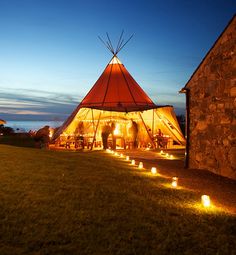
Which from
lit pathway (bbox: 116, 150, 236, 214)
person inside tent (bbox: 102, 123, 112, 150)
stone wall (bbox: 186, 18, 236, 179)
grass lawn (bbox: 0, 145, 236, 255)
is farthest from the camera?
person inside tent (bbox: 102, 123, 112, 150)

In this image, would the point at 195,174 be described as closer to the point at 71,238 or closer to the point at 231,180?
the point at 231,180

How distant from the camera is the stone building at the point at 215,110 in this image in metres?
7.33

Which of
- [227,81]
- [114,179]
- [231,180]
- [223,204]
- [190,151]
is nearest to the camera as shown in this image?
[223,204]

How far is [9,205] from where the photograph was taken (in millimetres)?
4332

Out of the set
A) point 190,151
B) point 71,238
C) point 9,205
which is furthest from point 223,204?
point 190,151

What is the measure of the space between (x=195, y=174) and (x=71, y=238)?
507 centimetres

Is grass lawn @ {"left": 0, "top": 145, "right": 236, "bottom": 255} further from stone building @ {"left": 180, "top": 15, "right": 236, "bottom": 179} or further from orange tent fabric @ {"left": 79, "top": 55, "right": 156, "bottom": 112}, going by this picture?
orange tent fabric @ {"left": 79, "top": 55, "right": 156, "bottom": 112}

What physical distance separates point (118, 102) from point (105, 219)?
12808 millimetres

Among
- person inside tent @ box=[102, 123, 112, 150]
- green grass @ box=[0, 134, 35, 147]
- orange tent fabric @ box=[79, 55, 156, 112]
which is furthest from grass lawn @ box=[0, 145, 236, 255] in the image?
green grass @ box=[0, 134, 35, 147]

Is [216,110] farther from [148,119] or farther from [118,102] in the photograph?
[148,119]

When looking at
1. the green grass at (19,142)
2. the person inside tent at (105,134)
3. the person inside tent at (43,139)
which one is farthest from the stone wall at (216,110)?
the green grass at (19,142)

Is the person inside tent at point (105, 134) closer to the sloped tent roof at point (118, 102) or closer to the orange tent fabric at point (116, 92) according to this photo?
the sloped tent roof at point (118, 102)

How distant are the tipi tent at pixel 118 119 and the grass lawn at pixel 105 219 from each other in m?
9.09

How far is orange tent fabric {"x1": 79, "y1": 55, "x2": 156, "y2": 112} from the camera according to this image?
651 inches
